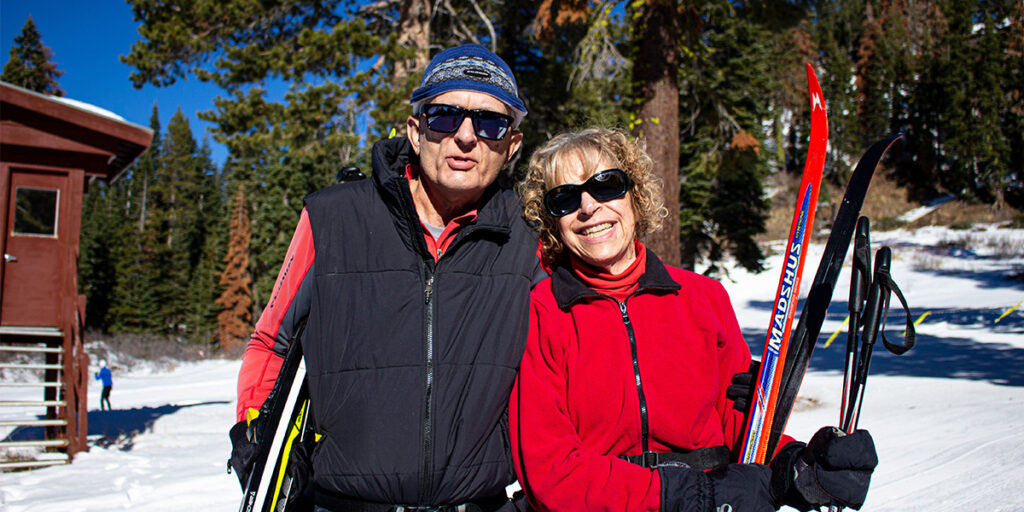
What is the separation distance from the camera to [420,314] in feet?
6.00

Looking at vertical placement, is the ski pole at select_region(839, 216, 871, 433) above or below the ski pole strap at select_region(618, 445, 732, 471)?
above

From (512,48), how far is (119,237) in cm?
4434

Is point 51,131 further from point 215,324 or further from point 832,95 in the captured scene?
point 832,95

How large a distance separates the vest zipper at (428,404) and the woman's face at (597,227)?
49 cm

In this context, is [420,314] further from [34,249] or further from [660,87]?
[34,249]

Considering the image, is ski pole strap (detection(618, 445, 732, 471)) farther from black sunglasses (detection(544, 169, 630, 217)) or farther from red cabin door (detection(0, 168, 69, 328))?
red cabin door (detection(0, 168, 69, 328))

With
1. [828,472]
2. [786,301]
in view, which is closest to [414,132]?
[786,301]

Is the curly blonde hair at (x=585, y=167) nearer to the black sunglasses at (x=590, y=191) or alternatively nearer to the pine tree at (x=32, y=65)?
→ the black sunglasses at (x=590, y=191)

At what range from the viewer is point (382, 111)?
10.1 meters

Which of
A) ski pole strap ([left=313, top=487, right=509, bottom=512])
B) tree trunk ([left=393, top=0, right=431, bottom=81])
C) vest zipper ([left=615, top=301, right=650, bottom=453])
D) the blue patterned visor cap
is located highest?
tree trunk ([left=393, top=0, right=431, bottom=81])

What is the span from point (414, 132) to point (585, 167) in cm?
64

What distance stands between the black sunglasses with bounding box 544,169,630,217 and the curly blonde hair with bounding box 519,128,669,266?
6 centimetres

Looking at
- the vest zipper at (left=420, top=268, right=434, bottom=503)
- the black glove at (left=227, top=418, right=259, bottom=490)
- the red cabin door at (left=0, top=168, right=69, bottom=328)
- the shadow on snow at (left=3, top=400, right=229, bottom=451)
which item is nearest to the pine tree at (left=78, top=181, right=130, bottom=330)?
the shadow on snow at (left=3, top=400, right=229, bottom=451)

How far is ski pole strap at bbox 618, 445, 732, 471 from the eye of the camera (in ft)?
5.77
